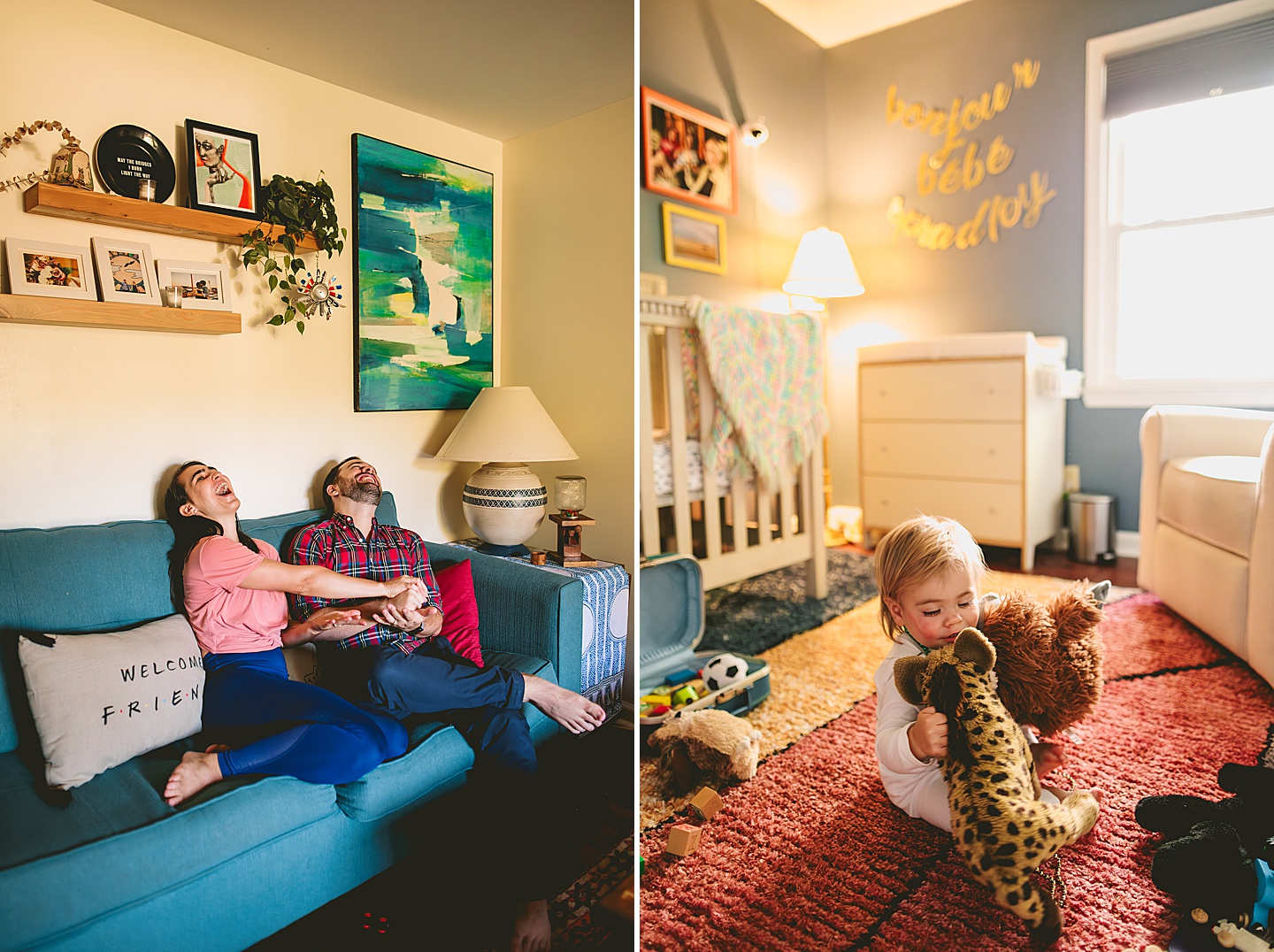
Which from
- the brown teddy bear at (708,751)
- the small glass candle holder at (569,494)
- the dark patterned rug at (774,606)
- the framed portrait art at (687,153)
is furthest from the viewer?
the framed portrait art at (687,153)

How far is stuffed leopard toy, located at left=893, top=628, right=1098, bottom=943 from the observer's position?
885 millimetres

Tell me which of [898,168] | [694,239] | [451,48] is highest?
[898,168]

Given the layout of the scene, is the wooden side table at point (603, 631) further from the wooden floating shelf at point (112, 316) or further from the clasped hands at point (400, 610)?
the wooden floating shelf at point (112, 316)

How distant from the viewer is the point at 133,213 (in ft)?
1.45

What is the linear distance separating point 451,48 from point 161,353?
0.37 metres

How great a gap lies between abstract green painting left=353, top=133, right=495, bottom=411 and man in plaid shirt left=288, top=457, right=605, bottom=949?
77 mm

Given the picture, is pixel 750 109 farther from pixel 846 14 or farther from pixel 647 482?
pixel 647 482

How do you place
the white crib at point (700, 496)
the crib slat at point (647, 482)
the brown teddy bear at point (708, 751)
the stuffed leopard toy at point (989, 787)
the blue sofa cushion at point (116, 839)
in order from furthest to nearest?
the white crib at point (700, 496)
the crib slat at point (647, 482)
the brown teddy bear at point (708, 751)
the stuffed leopard toy at point (989, 787)
the blue sofa cushion at point (116, 839)

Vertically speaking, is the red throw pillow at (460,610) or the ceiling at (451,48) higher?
the ceiling at (451,48)

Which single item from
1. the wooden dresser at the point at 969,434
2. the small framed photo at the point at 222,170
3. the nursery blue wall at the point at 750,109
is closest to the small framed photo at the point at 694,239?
the nursery blue wall at the point at 750,109

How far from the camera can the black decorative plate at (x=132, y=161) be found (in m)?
0.43

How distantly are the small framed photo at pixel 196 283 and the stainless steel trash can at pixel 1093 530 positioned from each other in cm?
329

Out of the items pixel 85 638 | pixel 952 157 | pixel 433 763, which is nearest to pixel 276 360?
pixel 85 638

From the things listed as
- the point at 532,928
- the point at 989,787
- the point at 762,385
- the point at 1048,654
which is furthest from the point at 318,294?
the point at 762,385
